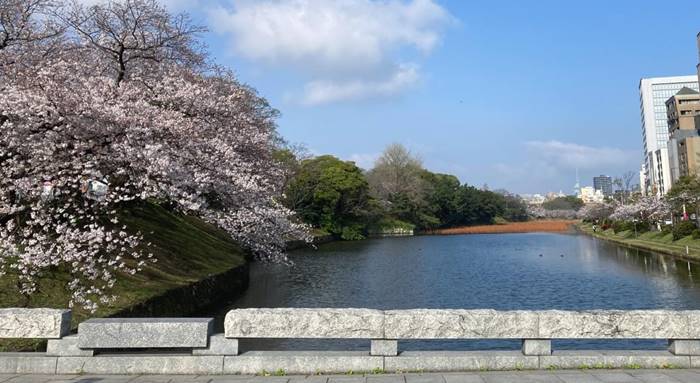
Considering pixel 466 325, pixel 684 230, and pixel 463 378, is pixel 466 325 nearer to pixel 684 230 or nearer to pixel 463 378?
Result: pixel 463 378

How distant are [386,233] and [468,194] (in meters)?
32.7

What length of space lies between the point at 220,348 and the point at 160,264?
38.4ft

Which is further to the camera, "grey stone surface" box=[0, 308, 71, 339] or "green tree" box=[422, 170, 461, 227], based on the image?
"green tree" box=[422, 170, 461, 227]

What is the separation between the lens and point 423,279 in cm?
2759

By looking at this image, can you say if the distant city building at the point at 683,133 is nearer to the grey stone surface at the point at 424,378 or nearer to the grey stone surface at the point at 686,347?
the grey stone surface at the point at 686,347

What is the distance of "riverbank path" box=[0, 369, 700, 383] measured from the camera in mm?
6629

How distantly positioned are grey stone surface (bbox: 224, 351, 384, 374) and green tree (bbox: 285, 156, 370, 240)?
186 ft

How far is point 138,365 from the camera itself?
721 centimetres

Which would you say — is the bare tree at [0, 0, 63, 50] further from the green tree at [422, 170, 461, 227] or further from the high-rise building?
the high-rise building

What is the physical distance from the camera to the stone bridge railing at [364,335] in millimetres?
7133

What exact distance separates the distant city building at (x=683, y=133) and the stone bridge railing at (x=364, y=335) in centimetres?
7881

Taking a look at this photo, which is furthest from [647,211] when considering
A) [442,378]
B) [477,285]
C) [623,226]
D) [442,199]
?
[442,378]

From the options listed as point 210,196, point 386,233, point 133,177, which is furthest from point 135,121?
point 386,233

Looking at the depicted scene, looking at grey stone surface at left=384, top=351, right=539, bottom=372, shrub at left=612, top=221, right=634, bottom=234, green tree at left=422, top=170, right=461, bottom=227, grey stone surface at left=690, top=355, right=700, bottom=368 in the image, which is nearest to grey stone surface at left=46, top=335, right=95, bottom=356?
grey stone surface at left=384, top=351, right=539, bottom=372
